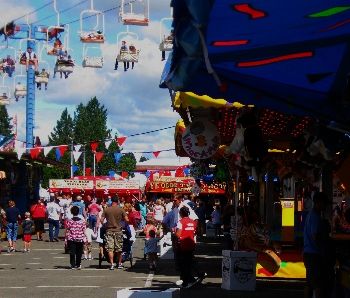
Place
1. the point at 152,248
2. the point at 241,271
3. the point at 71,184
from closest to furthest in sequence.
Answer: the point at 241,271
the point at 152,248
the point at 71,184

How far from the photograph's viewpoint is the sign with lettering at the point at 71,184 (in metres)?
56.4

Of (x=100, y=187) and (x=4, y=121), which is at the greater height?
(x=4, y=121)

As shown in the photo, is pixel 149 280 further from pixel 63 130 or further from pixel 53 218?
pixel 63 130

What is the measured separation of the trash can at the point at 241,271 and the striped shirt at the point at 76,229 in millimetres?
6128

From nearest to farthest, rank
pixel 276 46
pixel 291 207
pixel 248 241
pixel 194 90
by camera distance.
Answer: pixel 276 46 < pixel 194 90 < pixel 248 241 < pixel 291 207

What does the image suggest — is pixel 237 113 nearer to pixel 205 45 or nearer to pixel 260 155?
pixel 260 155

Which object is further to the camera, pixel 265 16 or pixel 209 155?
pixel 209 155

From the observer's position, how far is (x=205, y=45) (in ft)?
19.8

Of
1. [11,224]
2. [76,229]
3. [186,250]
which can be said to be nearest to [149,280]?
[186,250]

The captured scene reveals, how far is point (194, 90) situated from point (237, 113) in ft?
19.8

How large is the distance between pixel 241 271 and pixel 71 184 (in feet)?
136

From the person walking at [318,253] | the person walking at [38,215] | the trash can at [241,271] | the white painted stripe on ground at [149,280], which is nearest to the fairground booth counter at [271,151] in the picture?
the trash can at [241,271]

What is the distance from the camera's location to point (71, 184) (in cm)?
5644

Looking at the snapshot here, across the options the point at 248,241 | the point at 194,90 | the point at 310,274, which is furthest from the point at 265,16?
the point at 248,241
